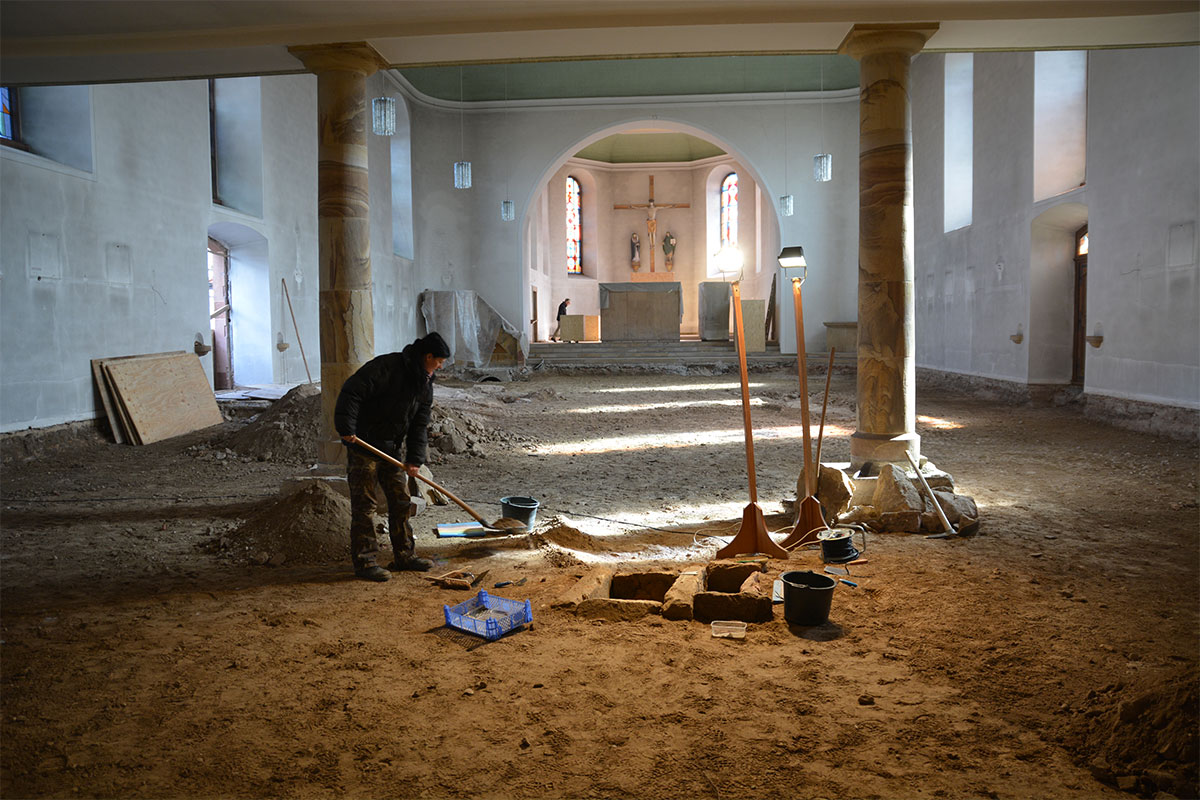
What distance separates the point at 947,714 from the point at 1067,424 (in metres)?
9.53

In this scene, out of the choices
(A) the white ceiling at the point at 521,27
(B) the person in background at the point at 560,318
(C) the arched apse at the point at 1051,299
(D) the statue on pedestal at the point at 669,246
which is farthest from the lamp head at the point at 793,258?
(D) the statue on pedestal at the point at 669,246

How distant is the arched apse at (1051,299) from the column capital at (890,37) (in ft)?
22.9

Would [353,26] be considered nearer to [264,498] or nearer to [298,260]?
[264,498]

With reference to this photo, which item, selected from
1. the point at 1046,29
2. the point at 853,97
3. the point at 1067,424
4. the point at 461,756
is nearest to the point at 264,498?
the point at 461,756

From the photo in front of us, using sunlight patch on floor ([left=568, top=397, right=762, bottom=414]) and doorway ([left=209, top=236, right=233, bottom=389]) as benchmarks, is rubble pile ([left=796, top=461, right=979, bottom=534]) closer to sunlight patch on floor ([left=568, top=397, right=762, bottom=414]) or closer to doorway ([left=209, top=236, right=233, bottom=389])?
sunlight patch on floor ([left=568, top=397, right=762, bottom=414])

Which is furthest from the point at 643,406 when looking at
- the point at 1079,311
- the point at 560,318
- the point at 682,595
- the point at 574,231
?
the point at 574,231

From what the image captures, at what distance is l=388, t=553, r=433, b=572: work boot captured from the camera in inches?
207

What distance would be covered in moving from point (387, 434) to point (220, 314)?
10186 millimetres

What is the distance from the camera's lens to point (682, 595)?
4402 mm

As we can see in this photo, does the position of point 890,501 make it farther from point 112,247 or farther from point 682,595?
point 112,247

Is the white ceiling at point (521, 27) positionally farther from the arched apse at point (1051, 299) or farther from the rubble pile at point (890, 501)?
the arched apse at point (1051, 299)

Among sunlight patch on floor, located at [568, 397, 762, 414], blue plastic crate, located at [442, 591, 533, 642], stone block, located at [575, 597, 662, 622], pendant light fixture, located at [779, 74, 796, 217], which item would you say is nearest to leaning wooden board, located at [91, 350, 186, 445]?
sunlight patch on floor, located at [568, 397, 762, 414]

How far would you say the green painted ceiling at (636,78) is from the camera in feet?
68.7

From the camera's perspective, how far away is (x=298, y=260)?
15477mm
